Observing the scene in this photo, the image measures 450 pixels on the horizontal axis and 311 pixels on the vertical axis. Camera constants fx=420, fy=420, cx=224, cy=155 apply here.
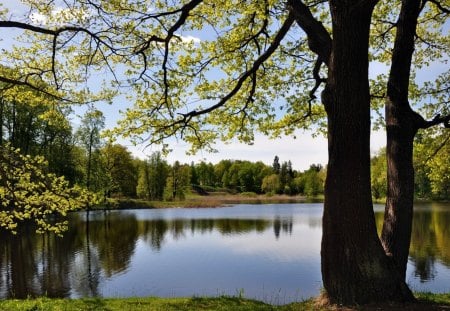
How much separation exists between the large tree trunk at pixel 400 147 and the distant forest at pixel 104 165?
5833 millimetres

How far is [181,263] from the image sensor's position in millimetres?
22516

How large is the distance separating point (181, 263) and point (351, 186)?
1731 centimetres

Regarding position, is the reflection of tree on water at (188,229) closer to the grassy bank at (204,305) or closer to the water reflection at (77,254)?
the water reflection at (77,254)

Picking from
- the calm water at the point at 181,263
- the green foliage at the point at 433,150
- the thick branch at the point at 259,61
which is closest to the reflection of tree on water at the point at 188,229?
the calm water at the point at 181,263

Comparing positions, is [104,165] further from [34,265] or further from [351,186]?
[351,186]

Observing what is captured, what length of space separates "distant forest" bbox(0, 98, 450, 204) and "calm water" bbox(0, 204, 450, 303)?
13.7 ft

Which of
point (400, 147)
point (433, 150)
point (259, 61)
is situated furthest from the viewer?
point (433, 150)

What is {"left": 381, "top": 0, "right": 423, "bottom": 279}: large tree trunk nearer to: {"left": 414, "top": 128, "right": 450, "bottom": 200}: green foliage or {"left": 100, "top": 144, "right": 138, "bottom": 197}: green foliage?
{"left": 414, "top": 128, "right": 450, "bottom": 200}: green foliage

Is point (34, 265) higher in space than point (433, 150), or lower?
lower

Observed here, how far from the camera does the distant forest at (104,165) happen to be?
59.0 feet

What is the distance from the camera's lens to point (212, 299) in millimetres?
11469

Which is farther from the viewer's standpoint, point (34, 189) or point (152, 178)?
point (152, 178)

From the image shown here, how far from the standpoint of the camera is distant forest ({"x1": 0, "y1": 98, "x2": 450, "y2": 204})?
59.0 ft

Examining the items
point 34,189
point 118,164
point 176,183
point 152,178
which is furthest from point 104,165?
point 34,189
